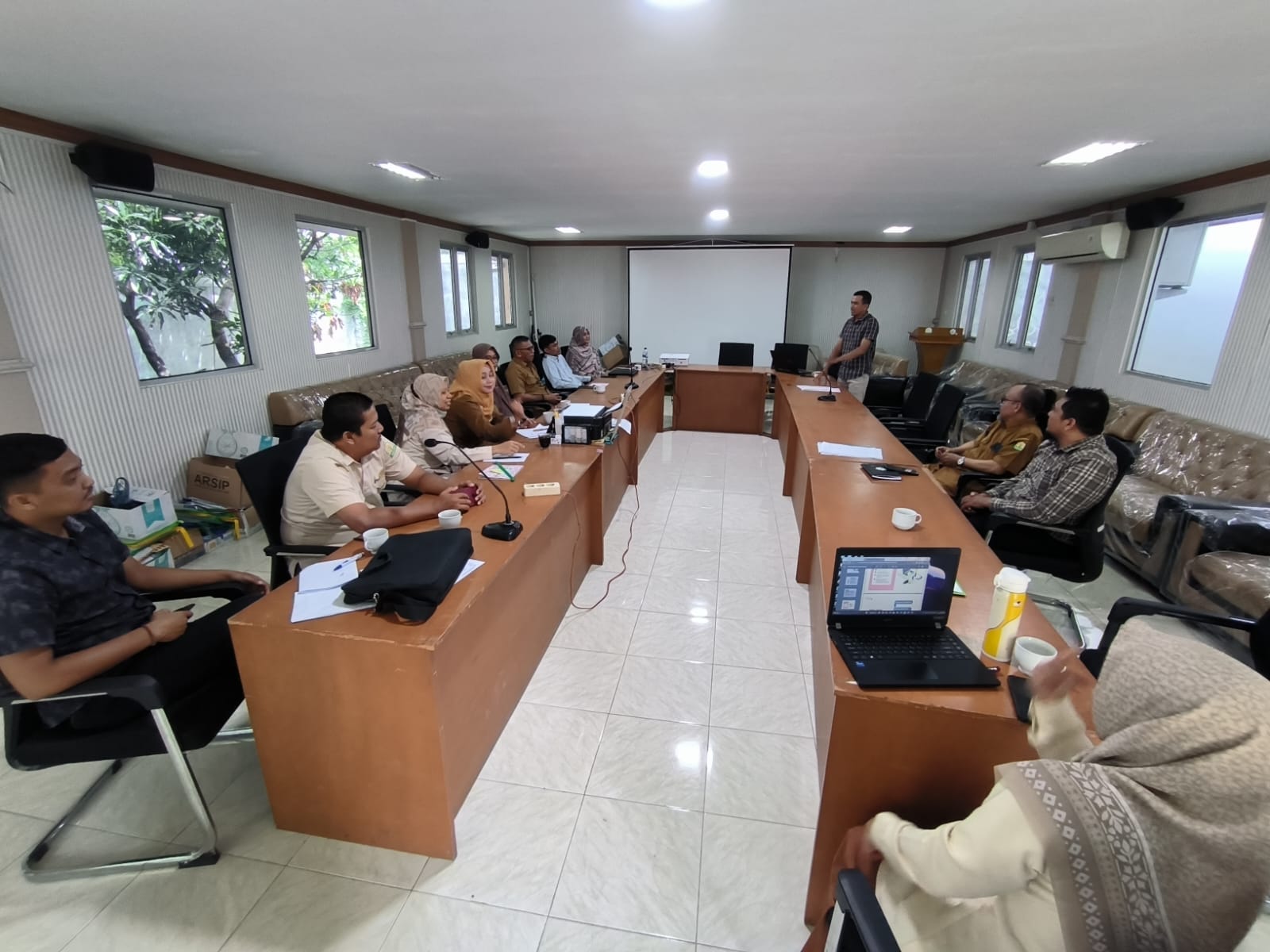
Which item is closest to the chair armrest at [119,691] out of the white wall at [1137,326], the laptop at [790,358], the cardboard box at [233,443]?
the cardboard box at [233,443]

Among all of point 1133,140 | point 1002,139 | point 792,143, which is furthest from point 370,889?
point 1133,140

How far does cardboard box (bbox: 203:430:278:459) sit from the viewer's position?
12.1 feet

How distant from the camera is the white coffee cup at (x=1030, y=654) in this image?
1.28 metres

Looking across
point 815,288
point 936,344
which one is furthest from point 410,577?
point 815,288

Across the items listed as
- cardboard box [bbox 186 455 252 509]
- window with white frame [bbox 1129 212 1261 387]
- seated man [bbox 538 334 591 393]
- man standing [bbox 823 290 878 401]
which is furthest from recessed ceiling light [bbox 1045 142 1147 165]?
cardboard box [bbox 186 455 252 509]

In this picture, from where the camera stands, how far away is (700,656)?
2463 mm

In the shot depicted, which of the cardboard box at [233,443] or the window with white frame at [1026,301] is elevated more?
the window with white frame at [1026,301]

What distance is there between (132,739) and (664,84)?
272 centimetres

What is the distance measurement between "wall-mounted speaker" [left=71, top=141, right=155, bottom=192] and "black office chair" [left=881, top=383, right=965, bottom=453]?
15.8 ft

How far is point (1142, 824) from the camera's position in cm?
70

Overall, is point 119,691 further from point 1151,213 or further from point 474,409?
point 1151,213

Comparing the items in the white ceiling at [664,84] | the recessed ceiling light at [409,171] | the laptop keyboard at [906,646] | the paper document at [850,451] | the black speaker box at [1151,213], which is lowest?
the laptop keyboard at [906,646]

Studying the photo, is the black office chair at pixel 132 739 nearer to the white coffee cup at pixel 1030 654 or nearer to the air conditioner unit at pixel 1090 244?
the white coffee cup at pixel 1030 654

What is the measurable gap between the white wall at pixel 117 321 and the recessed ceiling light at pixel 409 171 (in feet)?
3.56
